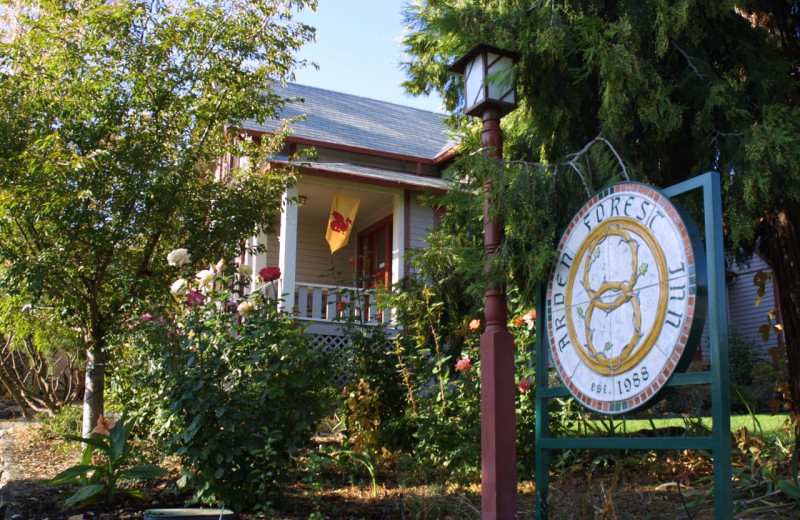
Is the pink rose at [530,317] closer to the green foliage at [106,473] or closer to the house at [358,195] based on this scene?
the green foliage at [106,473]

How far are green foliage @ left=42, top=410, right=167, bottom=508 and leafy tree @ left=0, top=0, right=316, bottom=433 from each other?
1.34m

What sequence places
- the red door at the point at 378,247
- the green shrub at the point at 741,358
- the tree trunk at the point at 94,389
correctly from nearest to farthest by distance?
the tree trunk at the point at 94,389, the green shrub at the point at 741,358, the red door at the point at 378,247

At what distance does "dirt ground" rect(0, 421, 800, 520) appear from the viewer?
432 cm

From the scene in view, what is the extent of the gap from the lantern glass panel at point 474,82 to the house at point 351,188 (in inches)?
267

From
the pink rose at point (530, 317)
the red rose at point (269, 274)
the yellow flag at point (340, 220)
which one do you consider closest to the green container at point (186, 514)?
the red rose at point (269, 274)

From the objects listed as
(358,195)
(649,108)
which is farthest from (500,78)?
(358,195)

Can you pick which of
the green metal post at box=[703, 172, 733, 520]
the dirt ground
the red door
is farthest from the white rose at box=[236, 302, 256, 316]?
the red door

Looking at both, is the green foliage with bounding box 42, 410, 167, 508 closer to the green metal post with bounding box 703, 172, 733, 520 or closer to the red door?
the green metal post with bounding box 703, 172, 733, 520

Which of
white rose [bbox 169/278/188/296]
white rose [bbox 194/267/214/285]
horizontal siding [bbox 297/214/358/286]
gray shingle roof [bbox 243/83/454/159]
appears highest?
gray shingle roof [bbox 243/83/454/159]

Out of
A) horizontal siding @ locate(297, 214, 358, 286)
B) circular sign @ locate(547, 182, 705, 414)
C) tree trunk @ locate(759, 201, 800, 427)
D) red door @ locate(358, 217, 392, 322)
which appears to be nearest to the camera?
circular sign @ locate(547, 182, 705, 414)

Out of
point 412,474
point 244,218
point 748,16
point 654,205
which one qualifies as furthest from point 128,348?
point 748,16

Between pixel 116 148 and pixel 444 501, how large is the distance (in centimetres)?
415

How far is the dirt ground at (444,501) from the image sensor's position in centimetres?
432

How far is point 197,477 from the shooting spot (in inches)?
185
